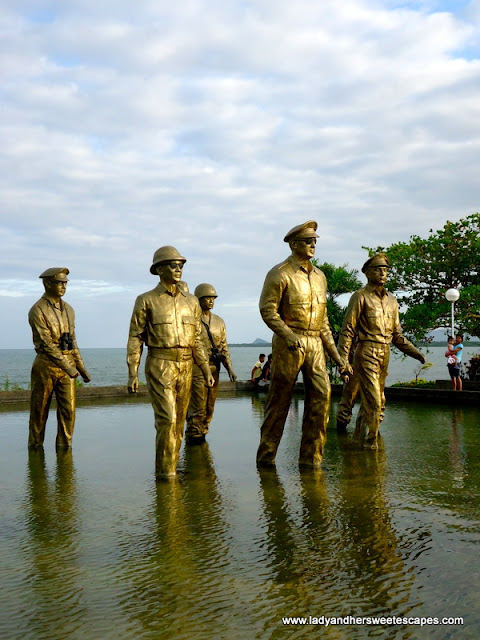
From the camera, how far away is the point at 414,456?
8.62 metres

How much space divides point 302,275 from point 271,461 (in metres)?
A: 2.06

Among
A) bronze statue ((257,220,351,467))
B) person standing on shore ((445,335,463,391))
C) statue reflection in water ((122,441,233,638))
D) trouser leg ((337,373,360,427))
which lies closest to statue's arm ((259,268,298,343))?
bronze statue ((257,220,351,467))

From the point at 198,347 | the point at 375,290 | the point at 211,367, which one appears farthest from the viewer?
the point at 211,367

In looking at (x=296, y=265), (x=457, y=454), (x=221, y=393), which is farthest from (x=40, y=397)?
(x=221, y=393)

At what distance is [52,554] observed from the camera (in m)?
4.70

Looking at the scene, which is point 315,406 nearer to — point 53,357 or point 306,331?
point 306,331

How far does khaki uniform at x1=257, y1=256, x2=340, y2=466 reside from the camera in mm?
7699

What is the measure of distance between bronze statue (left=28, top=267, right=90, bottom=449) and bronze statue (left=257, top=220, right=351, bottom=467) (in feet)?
9.78

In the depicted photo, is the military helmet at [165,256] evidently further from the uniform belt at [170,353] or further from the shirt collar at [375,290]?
the shirt collar at [375,290]

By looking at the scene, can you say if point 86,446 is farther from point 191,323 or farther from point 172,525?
point 172,525

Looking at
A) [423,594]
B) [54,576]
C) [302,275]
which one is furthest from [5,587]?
[302,275]

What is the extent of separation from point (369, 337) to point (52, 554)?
19.6ft

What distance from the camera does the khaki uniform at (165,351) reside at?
7.50 metres

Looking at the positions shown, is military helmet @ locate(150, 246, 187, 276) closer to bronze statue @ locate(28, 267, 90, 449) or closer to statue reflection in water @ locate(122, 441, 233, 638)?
bronze statue @ locate(28, 267, 90, 449)
